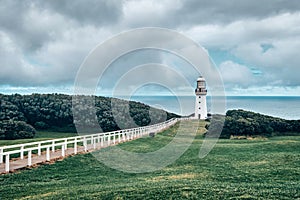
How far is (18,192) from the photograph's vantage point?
12.1 meters

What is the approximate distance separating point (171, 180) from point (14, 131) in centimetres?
2612

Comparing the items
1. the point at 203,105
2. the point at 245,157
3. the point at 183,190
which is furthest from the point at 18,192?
the point at 203,105

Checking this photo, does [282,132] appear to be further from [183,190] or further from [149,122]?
[183,190]

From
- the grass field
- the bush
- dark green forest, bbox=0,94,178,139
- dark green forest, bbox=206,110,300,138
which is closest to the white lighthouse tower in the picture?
dark green forest, bbox=0,94,178,139

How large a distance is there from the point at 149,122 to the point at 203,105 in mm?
14429

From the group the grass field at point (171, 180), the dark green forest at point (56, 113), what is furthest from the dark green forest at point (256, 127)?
the grass field at point (171, 180)

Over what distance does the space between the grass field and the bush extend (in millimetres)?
17685

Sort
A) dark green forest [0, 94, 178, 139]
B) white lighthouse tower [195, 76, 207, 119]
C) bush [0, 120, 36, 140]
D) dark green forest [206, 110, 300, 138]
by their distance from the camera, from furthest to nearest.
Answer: white lighthouse tower [195, 76, 207, 119] < dark green forest [0, 94, 178, 139] < dark green forest [206, 110, 300, 138] < bush [0, 120, 36, 140]

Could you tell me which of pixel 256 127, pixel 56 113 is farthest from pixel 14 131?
pixel 256 127

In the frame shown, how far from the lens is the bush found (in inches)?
1408

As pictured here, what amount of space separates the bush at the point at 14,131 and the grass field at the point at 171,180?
17.7 metres

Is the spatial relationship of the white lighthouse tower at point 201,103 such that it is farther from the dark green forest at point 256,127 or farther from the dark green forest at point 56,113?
the dark green forest at point 256,127

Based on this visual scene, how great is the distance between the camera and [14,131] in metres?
36.3

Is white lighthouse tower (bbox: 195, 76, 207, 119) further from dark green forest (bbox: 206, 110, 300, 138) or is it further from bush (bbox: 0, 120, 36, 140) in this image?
bush (bbox: 0, 120, 36, 140)
